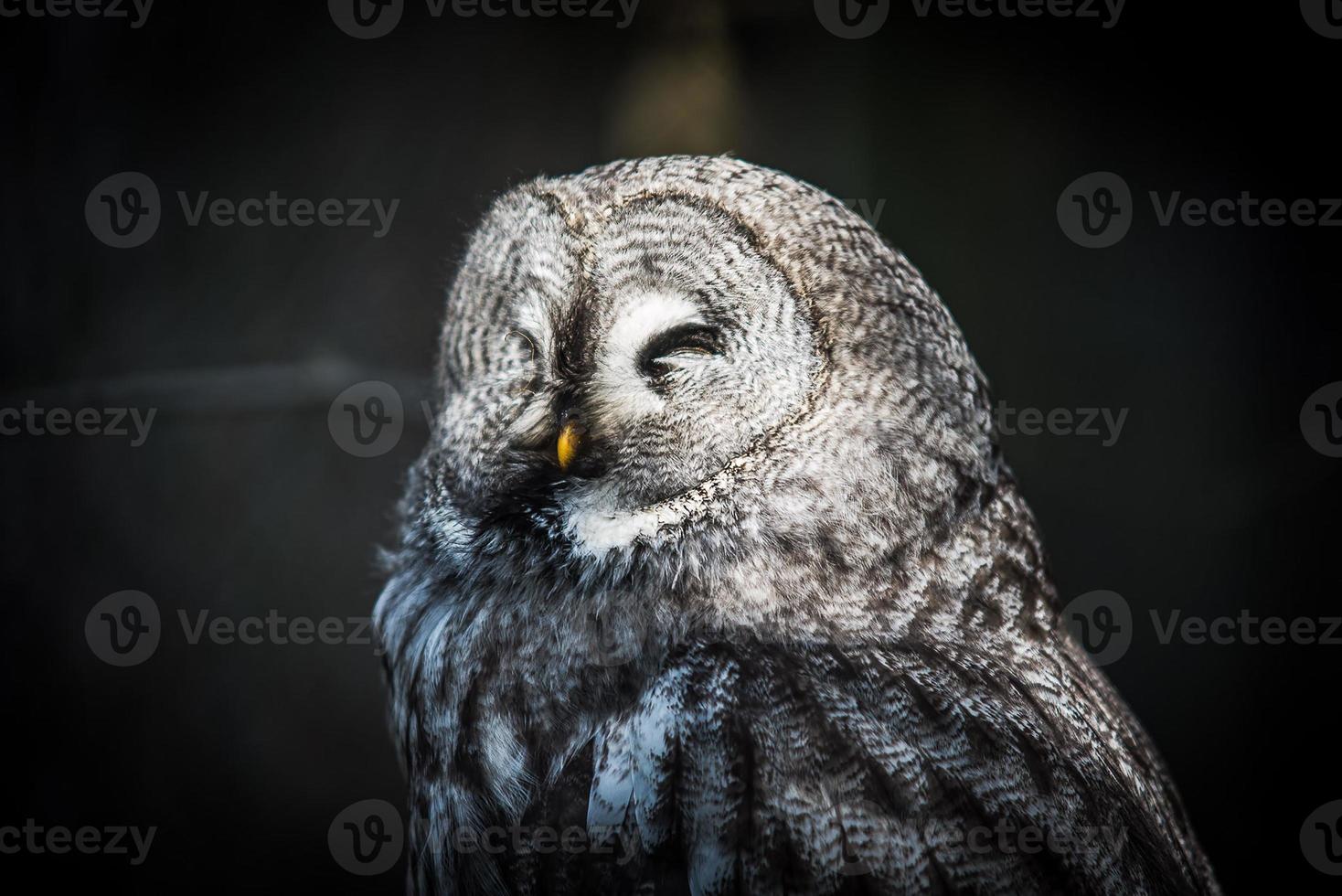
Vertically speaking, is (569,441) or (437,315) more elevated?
(437,315)

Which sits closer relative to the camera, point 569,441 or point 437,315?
point 569,441

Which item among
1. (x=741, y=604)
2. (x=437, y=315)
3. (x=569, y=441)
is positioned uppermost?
(x=437, y=315)

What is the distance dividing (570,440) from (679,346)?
18 cm

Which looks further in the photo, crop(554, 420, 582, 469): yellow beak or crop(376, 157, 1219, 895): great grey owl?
crop(554, 420, 582, 469): yellow beak

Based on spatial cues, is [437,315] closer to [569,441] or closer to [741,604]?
[569,441]

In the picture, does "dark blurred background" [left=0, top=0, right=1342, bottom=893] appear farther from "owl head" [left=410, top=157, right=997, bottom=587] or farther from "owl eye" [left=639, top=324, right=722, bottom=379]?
"owl eye" [left=639, top=324, right=722, bottom=379]

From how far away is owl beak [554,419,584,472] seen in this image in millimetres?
1077

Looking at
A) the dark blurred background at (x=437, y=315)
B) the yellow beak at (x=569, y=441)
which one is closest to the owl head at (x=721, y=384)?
the yellow beak at (x=569, y=441)

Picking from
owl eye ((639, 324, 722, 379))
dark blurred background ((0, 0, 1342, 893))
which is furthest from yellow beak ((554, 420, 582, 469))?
dark blurred background ((0, 0, 1342, 893))

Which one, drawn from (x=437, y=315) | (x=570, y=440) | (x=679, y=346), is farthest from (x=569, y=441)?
(x=437, y=315)

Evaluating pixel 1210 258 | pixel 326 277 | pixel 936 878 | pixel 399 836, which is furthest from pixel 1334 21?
pixel 399 836

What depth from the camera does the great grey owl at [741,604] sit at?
0.88 m

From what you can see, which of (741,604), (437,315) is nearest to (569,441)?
(741,604)

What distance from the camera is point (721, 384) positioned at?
1030 mm
